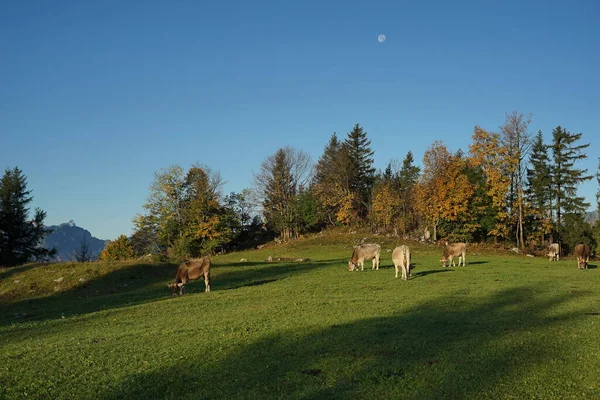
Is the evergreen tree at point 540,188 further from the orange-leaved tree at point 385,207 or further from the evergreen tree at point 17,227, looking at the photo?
the evergreen tree at point 17,227

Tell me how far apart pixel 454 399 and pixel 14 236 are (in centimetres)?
7952

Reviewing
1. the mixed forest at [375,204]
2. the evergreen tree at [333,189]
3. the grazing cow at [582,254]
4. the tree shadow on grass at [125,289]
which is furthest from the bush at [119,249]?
the grazing cow at [582,254]

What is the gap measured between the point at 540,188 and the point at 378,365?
73.6 meters

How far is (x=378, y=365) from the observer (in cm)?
1034

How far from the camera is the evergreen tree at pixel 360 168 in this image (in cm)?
10112

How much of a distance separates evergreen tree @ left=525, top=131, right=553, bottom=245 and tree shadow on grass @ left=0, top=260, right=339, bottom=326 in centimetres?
4838

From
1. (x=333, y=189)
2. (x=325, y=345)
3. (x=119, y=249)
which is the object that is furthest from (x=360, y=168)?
(x=325, y=345)

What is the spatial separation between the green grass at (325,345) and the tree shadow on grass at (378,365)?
0.11 ft

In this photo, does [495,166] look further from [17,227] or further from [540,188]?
[17,227]

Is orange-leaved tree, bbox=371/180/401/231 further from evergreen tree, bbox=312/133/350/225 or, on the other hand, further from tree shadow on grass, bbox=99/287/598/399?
tree shadow on grass, bbox=99/287/598/399

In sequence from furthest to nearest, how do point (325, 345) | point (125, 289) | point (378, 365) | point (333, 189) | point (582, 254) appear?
point (333, 189), point (582, 254), point (125, 289), point (325, 345), point (378, 365)

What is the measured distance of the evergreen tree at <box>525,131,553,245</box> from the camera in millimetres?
72688

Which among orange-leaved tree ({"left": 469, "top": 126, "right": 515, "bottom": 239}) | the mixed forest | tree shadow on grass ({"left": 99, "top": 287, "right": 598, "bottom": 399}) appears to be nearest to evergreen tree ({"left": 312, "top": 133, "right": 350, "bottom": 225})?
the mixed forest

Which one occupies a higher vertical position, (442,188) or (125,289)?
(442,188)
